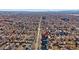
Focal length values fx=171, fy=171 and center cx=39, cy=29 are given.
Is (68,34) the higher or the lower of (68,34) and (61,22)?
the lower

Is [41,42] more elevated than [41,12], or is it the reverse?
[41,12]

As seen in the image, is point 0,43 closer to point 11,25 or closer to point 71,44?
point 11,25
